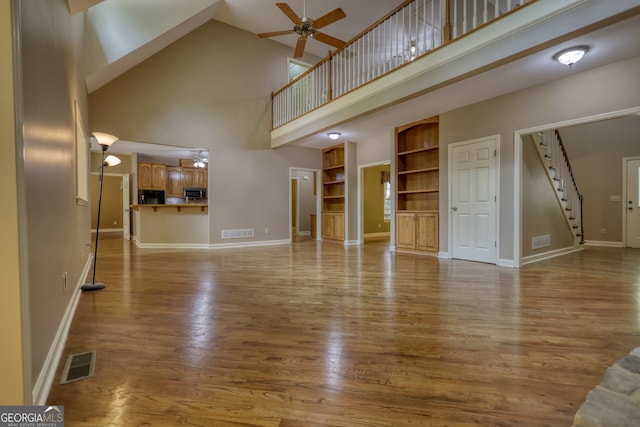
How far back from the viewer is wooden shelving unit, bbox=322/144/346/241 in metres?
7.66

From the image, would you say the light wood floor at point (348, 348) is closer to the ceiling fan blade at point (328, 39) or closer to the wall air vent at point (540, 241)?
the wall air vent at point (540, 241)

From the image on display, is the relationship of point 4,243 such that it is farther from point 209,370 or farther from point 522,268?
point 522,268

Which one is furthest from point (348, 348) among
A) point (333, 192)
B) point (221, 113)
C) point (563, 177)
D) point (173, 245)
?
point (333, 192)

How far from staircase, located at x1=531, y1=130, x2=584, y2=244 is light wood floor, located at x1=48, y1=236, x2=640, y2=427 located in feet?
6.51

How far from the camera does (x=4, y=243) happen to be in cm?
107

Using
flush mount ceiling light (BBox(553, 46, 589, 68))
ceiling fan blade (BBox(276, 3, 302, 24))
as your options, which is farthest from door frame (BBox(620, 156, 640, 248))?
ceiling fan blade (BBox(276, 3, 302, 24))

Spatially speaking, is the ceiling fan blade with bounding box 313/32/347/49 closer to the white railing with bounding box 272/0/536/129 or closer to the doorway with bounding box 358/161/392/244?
the white railing with bounding box 272/0/536/129

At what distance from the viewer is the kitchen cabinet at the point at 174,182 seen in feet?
28.4

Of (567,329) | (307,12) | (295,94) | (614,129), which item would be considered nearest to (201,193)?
(295,94)

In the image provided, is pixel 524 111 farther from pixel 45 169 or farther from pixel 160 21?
pixel 160 21

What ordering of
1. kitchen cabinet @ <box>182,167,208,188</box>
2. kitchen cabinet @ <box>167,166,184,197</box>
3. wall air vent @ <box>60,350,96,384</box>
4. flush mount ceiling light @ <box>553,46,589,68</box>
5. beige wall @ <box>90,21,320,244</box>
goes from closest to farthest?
wall air vent @ <box>60,350,96,384</box> → flush mount ceiling light @ <box>553,46,589,68</box> → beige wall @ <box>90,21,320,244</box> → kitchen cabinet @ <box>167,166,184,197</box> → kitchen cabinet @ <box>182,167,208,188</box>

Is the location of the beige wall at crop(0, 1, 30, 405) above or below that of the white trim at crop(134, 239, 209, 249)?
above

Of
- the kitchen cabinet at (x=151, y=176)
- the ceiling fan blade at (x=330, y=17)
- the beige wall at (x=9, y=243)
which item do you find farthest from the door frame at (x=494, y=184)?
the kitchen cabinet at (x=151, y=176)

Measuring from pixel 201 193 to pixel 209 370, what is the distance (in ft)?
27.3
